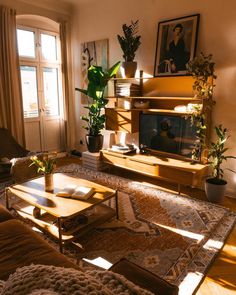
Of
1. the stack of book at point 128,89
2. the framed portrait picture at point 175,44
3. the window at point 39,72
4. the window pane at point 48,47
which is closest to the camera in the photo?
the framed portrait picture at point 175,44

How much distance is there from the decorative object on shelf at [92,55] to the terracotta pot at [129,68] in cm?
74

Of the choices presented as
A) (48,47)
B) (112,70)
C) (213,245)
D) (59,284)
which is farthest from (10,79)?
(59,284)

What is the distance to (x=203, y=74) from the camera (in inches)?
120

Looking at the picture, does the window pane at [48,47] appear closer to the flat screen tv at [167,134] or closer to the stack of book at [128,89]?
the stack of book at [128,89]

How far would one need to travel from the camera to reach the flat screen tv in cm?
340

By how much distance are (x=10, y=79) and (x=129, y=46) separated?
208cm

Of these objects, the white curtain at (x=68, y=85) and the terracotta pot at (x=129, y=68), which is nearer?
the terracotta pot at (x=129, y=68)

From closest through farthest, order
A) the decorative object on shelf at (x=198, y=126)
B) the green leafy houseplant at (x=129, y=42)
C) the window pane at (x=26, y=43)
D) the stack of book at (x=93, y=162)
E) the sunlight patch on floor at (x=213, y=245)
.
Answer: the sunlight patch on floor at (x=213, y=245) → the decorative object on shelf at (x=198, y=126) → the green leafy houseplant at (x=129, y=42) → the stack of book at (x=93, y=162) → the window pane at (x=26, y=43)

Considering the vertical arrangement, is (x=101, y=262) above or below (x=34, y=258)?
below

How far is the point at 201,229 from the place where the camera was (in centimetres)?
250

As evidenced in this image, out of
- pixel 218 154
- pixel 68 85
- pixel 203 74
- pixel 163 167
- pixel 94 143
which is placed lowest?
pixel 163 167

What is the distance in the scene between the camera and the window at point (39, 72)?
15.0ft

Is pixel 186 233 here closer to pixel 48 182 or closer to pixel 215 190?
pixel 215 190

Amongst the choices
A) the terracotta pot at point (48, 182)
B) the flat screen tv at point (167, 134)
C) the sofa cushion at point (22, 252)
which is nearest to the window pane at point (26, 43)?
the flat screen tv at point (167, 134)
